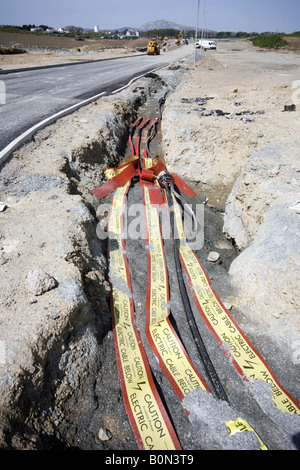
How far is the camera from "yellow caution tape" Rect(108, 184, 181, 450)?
3.17 m

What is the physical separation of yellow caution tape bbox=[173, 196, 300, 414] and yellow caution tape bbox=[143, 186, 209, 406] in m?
0.57

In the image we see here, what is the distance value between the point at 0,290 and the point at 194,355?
297 cm

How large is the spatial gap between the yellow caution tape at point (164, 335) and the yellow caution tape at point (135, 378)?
0.28m

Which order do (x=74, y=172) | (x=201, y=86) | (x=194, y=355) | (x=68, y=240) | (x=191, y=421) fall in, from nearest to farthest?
(x=191, y=421) < (x=194, y=355) < (x=68, y=240) < (x=74, y=172) < (x=201, y=86)

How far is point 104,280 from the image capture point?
482 centimetres

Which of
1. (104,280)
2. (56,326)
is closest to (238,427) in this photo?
(56,326)

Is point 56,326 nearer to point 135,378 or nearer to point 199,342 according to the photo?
point 135,378

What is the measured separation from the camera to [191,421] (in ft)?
11.0

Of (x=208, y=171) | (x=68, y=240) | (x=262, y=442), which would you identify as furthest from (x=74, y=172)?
(x=262, y=442)

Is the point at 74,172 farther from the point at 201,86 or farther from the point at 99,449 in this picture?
the point at 201,86

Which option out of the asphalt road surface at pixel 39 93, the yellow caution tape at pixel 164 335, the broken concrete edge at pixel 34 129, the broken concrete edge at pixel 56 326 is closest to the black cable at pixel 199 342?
the yellow caution tape at pixel 164 335

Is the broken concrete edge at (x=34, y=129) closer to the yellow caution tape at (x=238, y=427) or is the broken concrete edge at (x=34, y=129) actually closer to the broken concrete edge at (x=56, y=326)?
the broken concrete edge at (x=56, y=326)

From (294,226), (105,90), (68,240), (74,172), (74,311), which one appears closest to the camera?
(74,311)

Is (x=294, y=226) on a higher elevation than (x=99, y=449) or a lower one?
higher
